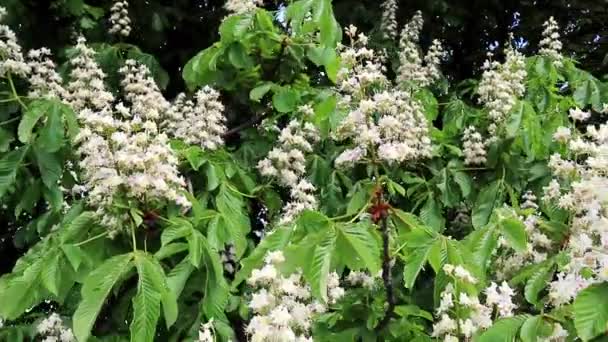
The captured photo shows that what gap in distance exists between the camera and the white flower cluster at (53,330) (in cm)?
248

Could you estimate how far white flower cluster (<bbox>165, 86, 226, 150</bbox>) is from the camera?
9.87ft

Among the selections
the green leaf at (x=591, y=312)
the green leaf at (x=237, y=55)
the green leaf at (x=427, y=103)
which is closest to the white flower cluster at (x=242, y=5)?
the green leaf at (x=237, y=55)

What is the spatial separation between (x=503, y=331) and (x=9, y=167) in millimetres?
1913

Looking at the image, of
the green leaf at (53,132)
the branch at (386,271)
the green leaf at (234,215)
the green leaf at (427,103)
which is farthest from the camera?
the green leaf at (427,103)

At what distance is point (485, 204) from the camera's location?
118 inches

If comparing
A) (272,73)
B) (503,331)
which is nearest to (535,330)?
(503,331)

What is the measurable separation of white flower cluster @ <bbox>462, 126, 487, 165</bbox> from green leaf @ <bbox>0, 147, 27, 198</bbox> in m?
1.66

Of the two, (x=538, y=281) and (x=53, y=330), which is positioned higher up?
(x=538, y=281)

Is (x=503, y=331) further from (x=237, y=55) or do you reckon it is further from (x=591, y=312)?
(x=237, y=55)

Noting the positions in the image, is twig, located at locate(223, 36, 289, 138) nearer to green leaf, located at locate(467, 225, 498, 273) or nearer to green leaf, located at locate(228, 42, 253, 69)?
green leaf, located at locate(228, 42, 253, 69)

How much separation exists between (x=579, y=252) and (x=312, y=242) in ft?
1.82

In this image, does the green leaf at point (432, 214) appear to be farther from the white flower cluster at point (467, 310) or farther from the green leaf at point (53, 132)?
the green leaf at point (53, 132)

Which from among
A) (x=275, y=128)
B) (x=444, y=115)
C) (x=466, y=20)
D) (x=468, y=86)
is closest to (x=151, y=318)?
(x=275, y=128)

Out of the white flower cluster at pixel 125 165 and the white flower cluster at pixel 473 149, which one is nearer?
the white flower cluster at pixel 125 165
